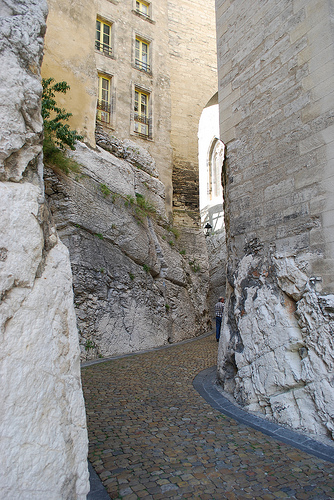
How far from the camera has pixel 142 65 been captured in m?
13.3

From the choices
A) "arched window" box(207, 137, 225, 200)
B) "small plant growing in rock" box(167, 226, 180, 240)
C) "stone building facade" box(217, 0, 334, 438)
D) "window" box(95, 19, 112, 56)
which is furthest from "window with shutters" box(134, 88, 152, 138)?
"arched window" box(207, 137, 225, 200)

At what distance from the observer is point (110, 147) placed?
11.3m

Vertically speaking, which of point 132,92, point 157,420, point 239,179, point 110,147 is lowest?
point 157,420

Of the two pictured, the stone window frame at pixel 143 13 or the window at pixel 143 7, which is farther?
the window at pixel 143 7

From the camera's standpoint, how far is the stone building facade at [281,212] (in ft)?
12.6

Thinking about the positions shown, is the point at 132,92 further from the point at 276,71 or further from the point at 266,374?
the point at 266,374

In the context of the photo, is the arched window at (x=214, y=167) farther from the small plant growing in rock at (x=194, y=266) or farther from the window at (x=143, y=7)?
the small plant growing in rock at (x=194, y=266)

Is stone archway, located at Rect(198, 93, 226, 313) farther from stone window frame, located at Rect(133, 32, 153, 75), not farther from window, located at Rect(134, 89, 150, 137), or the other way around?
window, located at Rect(134, 89, 150, 137)

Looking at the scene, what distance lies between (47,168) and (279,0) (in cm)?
574

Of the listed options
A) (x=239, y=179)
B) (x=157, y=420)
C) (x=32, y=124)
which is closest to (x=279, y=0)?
(x=239, y=179)

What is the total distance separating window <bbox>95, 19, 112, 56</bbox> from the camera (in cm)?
1219

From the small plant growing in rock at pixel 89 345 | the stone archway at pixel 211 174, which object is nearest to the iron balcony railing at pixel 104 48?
the small plant growing in rock at pixel 89 345

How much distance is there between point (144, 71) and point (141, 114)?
1.68 metres

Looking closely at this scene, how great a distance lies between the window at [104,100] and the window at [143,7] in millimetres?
3573
